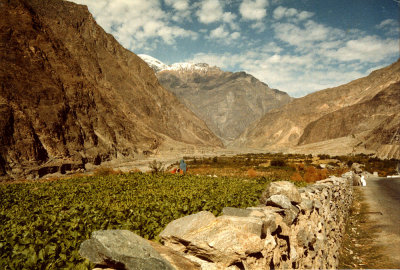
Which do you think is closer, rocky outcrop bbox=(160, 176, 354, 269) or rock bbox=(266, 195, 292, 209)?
rocky outcrop bbox=(160, 176, 354, 269)

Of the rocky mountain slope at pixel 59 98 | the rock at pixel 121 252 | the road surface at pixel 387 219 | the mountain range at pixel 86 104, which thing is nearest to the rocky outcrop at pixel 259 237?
the rock at pixel 121 252

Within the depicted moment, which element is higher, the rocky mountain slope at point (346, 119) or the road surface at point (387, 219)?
the rocky mountain slope at point (346, 119)

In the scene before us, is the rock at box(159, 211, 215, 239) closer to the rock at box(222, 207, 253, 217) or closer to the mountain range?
the rock at box(222, 207, 253, 217)

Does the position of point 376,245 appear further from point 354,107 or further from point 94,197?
point 354,107

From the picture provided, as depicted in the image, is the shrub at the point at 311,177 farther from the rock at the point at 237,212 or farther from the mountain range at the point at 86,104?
the mountain range at the point at 86,104

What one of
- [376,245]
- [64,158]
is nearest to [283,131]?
[64,158]

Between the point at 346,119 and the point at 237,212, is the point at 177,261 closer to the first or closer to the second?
the point at 237,212

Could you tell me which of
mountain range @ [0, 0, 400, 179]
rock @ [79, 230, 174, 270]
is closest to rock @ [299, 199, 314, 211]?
rock @ [79, 230, 174, 270]
